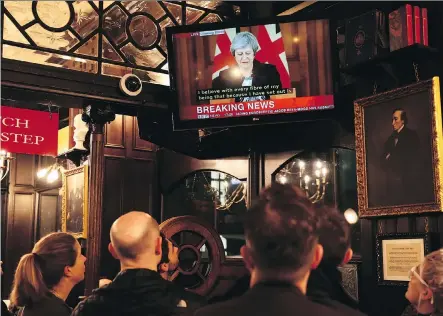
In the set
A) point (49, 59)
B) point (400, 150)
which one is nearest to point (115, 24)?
point (49, 59)

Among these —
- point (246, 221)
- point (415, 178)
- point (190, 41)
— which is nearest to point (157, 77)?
point (190, 41)

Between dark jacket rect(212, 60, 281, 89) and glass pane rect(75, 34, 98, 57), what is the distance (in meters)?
1.27

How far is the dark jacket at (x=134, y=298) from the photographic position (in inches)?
81.6

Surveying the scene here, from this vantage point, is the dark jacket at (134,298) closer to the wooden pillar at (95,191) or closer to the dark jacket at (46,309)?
the dark jacket at (46,309)

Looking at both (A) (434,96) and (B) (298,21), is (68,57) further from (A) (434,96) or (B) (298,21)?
(A) (434,96)

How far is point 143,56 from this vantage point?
576 cm

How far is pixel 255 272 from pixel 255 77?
3660mm

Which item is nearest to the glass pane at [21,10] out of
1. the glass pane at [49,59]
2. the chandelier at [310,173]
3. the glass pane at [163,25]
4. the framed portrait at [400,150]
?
the glass pane at [49,59]

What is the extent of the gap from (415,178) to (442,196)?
0.28m

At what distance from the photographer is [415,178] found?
411 centimetres

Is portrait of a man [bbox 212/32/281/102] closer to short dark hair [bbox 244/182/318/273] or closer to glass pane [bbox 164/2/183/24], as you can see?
glass pane [bbox 164/2/183/24]

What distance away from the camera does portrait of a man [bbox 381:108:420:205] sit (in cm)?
413

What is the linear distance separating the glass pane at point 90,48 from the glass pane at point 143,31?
0.38 metres

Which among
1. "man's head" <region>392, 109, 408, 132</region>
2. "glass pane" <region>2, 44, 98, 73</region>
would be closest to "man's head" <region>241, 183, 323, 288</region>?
"man's head" <region>392, 109, 408, 132</region>
